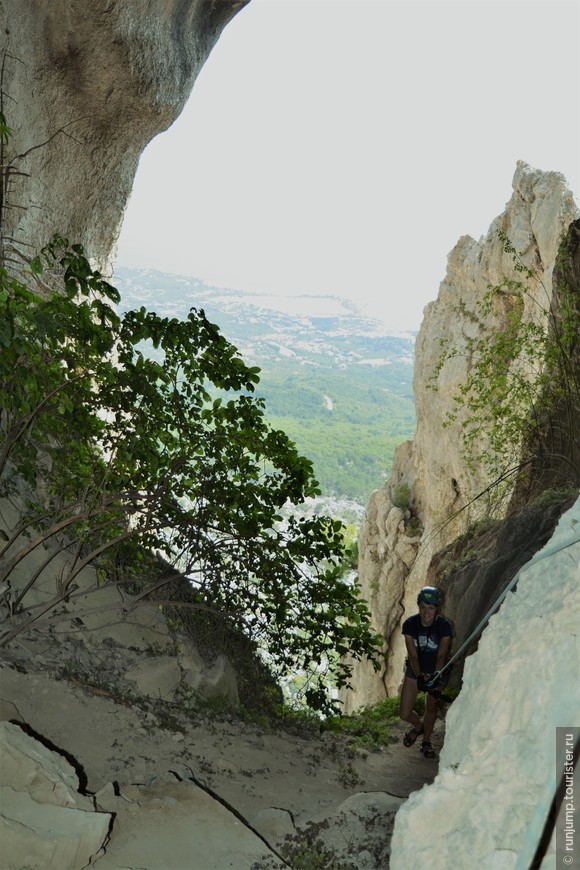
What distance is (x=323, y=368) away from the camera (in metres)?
124

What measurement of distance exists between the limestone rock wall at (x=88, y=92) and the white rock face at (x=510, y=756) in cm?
775

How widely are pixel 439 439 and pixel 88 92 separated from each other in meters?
18.4

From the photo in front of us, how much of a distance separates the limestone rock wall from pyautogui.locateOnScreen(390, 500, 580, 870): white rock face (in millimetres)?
7755

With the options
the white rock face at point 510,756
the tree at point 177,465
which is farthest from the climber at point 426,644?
the white rock face at point 510,756

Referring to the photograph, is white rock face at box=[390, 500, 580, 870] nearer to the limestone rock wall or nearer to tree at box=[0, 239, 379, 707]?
tree at box=[0, 239, 379, 707]

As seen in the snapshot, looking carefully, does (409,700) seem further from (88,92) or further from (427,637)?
(88,92)

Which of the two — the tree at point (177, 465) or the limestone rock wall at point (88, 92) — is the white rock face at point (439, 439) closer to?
the limestone rock wall at point (88, 92)

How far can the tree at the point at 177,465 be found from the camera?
515cm

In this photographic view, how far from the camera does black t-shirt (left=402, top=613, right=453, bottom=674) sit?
664 centimetres

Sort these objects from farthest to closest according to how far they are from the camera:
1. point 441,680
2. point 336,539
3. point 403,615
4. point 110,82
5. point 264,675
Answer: point 403,615 < point 110,82 < point 264,675 < point 441,680 < point 336,539

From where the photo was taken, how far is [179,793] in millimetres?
4641

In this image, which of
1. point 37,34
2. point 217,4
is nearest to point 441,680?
point 37,34

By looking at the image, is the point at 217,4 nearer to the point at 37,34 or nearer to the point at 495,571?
the point at 37,34

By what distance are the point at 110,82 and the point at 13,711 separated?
353 inches
